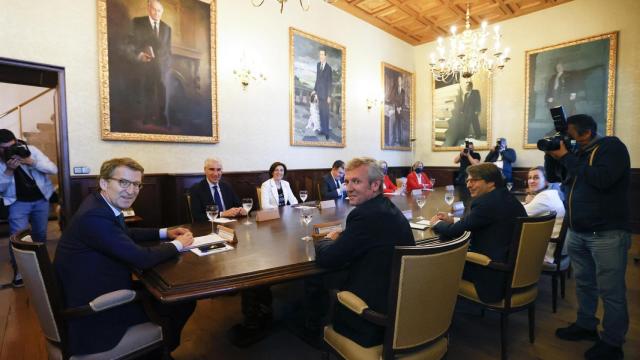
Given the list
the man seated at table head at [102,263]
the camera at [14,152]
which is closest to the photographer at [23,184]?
the camera at [14,152]

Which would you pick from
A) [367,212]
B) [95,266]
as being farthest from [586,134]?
[95,266]

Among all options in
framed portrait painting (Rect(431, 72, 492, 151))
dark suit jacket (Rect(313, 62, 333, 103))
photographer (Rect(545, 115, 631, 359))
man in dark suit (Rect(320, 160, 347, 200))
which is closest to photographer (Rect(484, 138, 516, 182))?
framed portrait painting (Rect(431, 72, 492, 151))

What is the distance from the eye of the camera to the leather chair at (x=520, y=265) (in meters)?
1.90

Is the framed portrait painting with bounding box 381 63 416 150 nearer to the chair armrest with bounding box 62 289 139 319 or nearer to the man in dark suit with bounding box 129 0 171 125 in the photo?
the man in dark suit with bounding box 129 0 171 125

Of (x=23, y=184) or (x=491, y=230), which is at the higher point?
(x=23, y=184)

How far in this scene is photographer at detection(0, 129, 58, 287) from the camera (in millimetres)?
3223

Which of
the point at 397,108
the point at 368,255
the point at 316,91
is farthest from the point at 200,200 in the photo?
the point at 397,108

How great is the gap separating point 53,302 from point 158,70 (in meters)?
3.79

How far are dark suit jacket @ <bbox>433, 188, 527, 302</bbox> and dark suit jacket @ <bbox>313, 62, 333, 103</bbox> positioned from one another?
4.83 metres

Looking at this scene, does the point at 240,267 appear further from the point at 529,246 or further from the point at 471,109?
the point at 471,109

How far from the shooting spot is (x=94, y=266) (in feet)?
4.69

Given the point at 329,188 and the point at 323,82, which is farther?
the point at 323,82

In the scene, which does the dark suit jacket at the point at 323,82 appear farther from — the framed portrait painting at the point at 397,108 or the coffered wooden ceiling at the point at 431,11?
the framed portrait painting at the point at 397,108

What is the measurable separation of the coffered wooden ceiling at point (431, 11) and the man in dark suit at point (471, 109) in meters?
Result: 1.50
